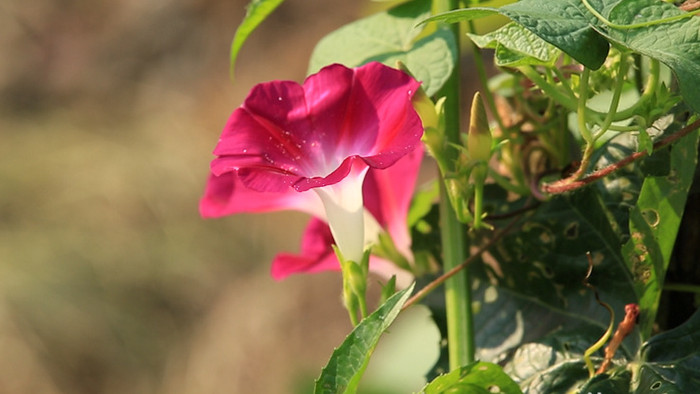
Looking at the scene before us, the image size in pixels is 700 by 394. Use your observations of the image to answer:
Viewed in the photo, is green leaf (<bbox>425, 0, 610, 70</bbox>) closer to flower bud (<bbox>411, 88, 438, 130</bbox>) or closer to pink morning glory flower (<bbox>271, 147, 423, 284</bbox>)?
flower bud (<bbox>411, 88, 438, 130</bbox>)

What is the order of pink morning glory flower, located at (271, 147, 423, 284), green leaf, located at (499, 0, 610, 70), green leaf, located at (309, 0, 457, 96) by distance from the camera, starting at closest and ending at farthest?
1. green leaf, located at (499, 0, 610, 70)
2. green leaf, located at (309, 0, 457, 96)
3. pink morning glory flower, located at (271, 147, 423, 284)

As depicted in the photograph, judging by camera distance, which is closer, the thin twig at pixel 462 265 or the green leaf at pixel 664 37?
the green leaf at pixel 664 37

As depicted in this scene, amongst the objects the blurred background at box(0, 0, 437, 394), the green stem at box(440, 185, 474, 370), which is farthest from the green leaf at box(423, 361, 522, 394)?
the blurred background at box(0, 0, 437, 394)

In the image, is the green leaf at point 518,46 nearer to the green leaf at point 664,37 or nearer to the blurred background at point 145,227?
the green leaf at point 664,37

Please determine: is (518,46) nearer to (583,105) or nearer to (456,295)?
(583,105)

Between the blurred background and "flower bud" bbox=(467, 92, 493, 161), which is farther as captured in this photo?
the blurred background

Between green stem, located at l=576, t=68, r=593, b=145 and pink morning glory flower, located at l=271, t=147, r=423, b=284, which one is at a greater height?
green stem, located at l=576, t=68, r=593, b=145

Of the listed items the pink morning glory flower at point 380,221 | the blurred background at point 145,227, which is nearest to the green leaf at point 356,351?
the pink morning glory flower at point 380,221
